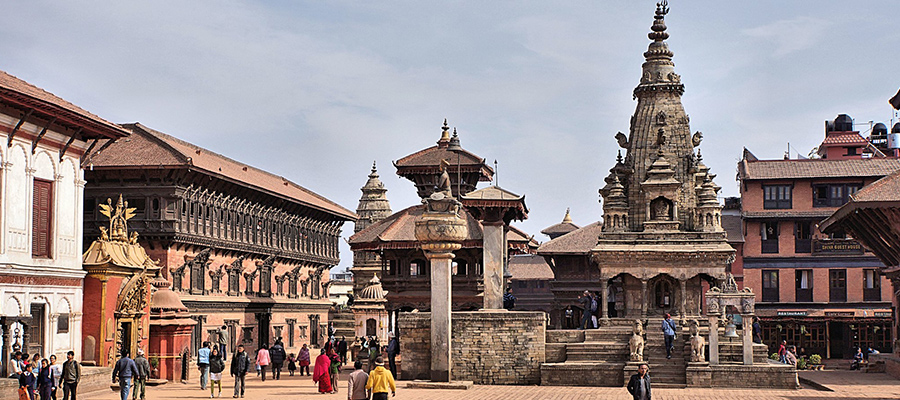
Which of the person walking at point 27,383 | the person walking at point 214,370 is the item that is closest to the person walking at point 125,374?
the person walking at point 27,383

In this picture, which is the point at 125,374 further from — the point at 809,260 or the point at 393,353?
the point at 809,260

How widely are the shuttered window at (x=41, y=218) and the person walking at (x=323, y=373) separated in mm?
7461

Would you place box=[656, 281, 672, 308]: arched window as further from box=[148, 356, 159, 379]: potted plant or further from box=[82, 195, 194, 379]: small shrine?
box=[148, 356, 159, 379]: potted plant

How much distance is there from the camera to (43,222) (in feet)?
91.0

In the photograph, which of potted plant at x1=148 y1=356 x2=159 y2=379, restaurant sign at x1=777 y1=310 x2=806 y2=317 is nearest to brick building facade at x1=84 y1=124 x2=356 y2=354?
potted plant at x1=148 y1=356 x2=159 y2=379

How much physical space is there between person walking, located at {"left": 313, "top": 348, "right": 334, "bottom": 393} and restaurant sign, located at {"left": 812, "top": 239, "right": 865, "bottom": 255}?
36.2 m

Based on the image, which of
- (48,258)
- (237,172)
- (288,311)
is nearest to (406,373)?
(48,258)

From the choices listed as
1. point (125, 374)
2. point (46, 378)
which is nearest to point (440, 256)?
point (125, 374)

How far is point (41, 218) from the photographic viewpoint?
27.7m

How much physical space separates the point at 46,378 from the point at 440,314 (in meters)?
12.7

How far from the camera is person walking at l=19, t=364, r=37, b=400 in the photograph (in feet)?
70.1

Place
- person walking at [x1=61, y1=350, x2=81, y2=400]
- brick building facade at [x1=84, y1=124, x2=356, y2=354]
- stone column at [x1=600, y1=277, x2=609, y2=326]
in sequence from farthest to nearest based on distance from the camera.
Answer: brick building facade at [x1=84, y1=124, x2=356, y2=354] → stone column at [x1=600, y1=277, x2=609, y2=326] → person walking at [x1=61, y1=350, x2=81, y2=400]

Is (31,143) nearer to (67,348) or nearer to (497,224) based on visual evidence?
(67,348)

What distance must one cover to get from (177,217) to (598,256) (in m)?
16.6
